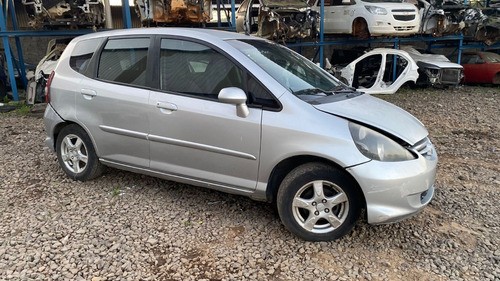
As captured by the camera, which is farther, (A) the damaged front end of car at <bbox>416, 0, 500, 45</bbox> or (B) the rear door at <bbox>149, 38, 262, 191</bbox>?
(A) the damaged front end of car at <bbox>416, 0, 500, 45</bbox>

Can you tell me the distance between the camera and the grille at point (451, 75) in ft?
35.9

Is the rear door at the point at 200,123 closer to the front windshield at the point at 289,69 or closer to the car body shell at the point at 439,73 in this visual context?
the front windshield at the point at 289,69

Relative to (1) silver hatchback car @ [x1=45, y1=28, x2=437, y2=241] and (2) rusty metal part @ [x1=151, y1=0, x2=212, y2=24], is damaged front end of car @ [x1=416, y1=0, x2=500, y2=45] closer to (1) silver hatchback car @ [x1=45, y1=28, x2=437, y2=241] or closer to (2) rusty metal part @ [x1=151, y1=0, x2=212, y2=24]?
(2) rusty metal part @ [x1=151, y1=0, x2=212, y2=24]

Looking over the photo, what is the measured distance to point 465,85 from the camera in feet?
42.0

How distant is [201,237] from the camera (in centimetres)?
319

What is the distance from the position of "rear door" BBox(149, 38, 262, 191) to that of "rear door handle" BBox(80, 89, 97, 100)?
74 centimetres

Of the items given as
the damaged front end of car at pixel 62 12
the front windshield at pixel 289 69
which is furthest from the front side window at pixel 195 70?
the damaged front end of car at pixel 62 12

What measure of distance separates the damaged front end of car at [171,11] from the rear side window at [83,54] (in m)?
5.01

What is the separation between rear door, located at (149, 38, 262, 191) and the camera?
313cm

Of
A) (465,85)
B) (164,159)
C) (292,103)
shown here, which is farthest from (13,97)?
(465,85)

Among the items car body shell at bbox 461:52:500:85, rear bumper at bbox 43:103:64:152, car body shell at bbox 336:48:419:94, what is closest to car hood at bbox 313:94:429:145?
rear bumper at bbox 43:103:64:152

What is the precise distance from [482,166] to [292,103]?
3.38 metres

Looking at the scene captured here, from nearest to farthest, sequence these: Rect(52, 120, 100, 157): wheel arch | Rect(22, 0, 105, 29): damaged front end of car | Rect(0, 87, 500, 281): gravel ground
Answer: Rect(0, 87, 500, 281): gravel ground
Rect(52, 120, 100, 157): wheel arch
Rect(22, 0, 105, 29): damaged front end of car

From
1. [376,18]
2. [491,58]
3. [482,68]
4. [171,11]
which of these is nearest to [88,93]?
[171,11]
